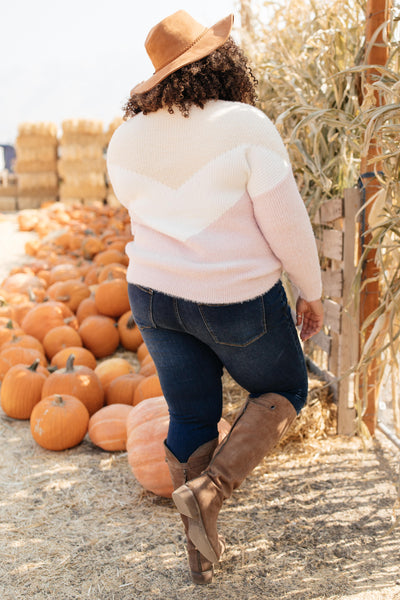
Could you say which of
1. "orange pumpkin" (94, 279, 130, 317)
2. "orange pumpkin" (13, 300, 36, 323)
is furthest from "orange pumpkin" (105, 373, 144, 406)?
"orange pumpkin" (13, 300, 36, 323)

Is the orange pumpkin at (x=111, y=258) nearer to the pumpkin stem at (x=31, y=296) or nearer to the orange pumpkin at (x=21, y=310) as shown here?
the pumpkin stem at (x=31, y=296)

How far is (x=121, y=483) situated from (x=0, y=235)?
250 inches

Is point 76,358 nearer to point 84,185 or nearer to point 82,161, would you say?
point 84,185

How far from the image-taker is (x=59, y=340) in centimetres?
376

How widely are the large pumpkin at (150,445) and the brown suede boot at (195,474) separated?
54 centimetres

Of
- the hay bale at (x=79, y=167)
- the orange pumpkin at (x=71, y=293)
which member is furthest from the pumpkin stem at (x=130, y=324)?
the hay bale at (x=79, y=167)

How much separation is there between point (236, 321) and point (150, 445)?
→ 104cm

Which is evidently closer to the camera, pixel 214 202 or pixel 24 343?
pixel 214 202

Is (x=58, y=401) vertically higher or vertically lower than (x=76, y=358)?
higher

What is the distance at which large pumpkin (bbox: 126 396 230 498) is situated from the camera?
230 centimetres

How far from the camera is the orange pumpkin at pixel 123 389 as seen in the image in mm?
3129

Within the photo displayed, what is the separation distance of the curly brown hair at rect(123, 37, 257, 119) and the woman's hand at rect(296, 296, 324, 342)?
627mm

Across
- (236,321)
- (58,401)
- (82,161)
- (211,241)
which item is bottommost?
(82,161)

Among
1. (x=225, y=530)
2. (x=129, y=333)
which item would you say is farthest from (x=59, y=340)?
(x=225, y=530)
